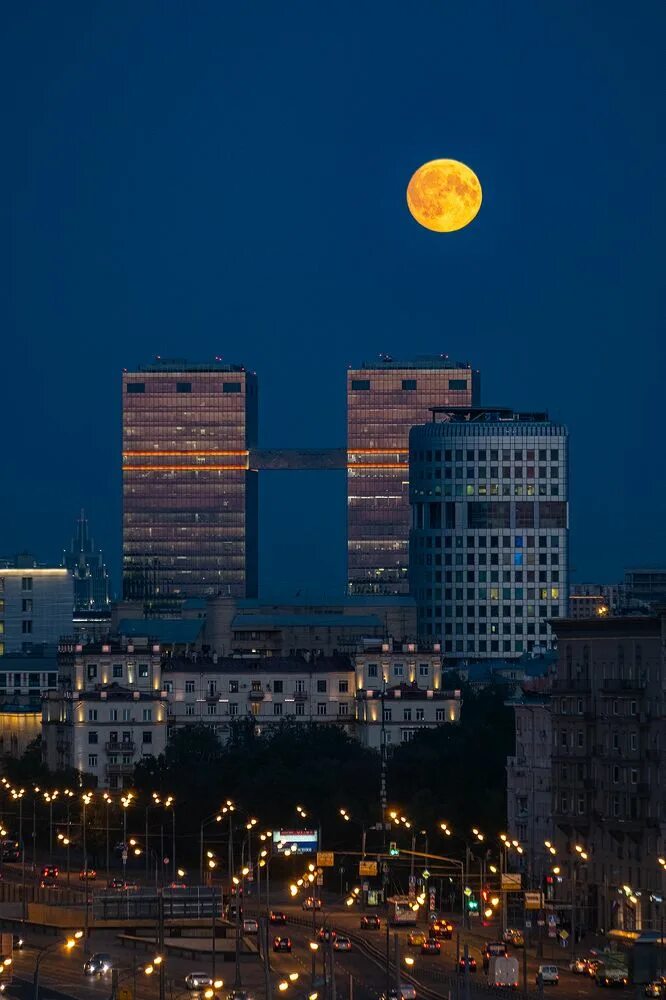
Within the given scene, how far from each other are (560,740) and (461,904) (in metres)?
10.7

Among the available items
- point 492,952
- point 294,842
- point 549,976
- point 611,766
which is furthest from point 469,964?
point 294,842

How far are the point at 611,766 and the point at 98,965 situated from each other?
108 feet

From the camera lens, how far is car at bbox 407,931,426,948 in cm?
14875

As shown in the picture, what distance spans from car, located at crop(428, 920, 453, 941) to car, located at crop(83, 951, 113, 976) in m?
15.6

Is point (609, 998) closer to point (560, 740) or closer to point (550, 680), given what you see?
point (560, 740)

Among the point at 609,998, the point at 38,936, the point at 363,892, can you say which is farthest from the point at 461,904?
the point at 609,998

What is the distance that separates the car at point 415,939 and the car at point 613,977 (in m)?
18.4

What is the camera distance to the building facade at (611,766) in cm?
15900

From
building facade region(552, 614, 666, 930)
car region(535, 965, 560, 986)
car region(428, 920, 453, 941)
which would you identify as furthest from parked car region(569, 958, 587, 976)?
car region(428, 920, 453, 941)

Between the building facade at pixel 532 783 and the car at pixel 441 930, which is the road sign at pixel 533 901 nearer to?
the car at pixel 441 930

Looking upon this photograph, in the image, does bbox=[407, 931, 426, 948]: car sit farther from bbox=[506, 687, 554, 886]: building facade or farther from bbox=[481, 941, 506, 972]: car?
bbox=[506, 687, 554, 886]: building facade

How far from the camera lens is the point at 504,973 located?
129m

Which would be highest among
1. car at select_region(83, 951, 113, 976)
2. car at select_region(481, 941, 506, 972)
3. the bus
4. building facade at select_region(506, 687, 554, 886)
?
building facade at select_region(506, 687, 554, 886)

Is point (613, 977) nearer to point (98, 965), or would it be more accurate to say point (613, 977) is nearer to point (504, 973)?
point (504, 973)
